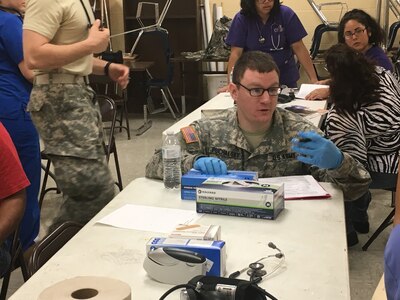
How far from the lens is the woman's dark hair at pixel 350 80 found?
269 centimetres

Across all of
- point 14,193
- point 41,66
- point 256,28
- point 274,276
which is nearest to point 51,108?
point 41,66

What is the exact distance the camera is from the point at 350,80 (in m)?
2.71

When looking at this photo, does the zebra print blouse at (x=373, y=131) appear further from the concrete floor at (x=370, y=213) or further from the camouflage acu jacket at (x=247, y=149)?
the camouflage acu jacket at (x=247, y=149)

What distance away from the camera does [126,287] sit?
0.99 meters

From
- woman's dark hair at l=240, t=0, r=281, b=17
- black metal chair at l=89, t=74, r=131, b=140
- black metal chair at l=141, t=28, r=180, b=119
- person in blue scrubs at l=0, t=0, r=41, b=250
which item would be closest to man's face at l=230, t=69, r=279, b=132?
person in blue scrubs at l=0, t=0, r=41, b=250

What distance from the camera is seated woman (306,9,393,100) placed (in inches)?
141

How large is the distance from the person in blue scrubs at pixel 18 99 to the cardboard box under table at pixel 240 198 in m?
1.35

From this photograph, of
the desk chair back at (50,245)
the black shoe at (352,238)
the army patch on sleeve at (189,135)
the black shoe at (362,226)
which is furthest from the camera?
the black shoe at (362,226)

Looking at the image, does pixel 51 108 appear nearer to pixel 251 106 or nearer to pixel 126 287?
pixel 251 106

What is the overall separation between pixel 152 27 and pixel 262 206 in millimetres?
5087

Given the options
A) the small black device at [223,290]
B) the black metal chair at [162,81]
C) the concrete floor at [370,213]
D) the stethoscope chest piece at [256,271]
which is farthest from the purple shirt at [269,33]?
the small black device at [223,290]

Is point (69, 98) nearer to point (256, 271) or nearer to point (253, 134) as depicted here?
point (253, 134)

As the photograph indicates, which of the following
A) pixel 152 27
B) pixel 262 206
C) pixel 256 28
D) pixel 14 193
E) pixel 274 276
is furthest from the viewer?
pixel 152 27

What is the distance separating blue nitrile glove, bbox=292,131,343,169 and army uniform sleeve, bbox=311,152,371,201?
0.03 metres
